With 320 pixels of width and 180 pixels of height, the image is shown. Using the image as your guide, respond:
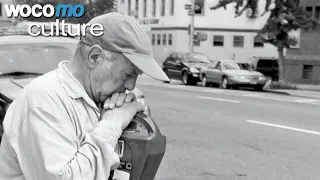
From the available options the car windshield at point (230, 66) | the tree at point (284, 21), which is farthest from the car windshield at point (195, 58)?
the tree at point (284, 21)

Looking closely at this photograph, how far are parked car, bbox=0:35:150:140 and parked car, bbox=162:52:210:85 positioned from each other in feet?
72.4

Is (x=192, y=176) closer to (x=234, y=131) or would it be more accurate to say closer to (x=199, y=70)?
(x=234, y=131)

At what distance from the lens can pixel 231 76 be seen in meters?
27.2

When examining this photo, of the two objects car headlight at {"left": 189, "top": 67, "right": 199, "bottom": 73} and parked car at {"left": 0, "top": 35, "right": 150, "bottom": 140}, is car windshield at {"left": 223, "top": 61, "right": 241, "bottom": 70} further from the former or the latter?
parked car at {"left": 0, "top": 35, "right": 150, "bottom": 140}

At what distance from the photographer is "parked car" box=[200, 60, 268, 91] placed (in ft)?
88.7

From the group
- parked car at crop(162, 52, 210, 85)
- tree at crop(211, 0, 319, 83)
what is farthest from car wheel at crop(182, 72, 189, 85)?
tree at crop(211, 0, 319, 83)

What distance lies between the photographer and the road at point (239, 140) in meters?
8.11

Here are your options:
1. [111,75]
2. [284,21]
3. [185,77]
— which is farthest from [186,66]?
[111,75]

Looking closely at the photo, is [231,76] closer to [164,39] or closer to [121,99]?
A: [121,99]

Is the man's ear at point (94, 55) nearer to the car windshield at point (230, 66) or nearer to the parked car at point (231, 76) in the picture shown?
→ the parked car at point (231, 76)

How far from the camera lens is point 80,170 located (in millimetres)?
1889

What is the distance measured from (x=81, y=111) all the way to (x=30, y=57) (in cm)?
621

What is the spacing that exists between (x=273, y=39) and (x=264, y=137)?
17.2m

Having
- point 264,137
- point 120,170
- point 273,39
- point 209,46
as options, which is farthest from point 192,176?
point 209,46
